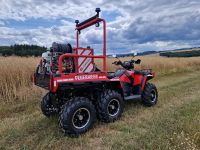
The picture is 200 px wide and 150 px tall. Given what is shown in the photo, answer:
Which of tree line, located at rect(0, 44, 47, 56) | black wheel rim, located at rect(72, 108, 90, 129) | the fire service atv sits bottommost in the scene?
black wheel rim, located at rect(72, 108, 90, 129)

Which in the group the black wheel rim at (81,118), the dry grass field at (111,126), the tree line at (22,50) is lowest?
the dry grass field at (111,126)

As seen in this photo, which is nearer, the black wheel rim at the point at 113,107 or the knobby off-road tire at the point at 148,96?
the black wheel rim at the point at 113,107

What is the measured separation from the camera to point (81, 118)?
15.5 ft

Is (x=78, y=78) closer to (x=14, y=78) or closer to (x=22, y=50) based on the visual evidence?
(x=14, y=78)

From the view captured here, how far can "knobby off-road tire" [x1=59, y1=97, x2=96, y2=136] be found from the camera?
4410 mm

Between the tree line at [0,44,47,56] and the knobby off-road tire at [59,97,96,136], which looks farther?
the tree line at [0,44,47,56]

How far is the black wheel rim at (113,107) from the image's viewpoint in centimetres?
541

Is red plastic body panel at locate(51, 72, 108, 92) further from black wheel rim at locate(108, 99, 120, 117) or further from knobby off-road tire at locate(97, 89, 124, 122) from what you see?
black wheel rim at locate(108, 99, 120, 117)

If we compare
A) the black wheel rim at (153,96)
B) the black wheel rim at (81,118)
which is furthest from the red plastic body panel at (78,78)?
the black wheel rim at (153,96)

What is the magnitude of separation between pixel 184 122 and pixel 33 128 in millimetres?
3187

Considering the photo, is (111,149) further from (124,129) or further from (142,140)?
(124,129)

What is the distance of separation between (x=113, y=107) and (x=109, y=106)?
12 centimetres

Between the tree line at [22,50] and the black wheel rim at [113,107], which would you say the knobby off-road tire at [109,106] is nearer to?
the black wheel rim at [113,107]

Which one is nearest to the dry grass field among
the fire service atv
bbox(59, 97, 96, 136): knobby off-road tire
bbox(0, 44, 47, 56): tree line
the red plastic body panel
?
bbox(59, 97, 96, 136): knobby off-road tire
